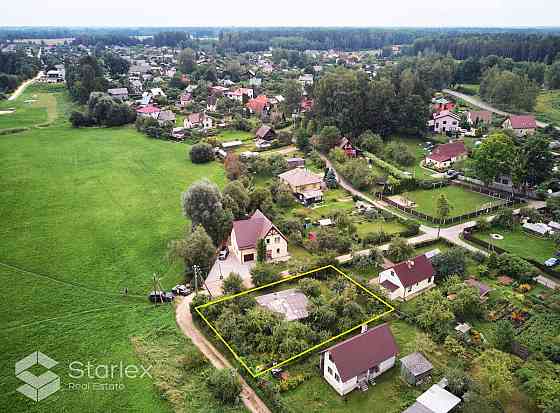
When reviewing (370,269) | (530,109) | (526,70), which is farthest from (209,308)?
(526,70)

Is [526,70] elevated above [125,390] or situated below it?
above

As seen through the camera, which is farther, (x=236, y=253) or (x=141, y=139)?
(x=141, y=139)

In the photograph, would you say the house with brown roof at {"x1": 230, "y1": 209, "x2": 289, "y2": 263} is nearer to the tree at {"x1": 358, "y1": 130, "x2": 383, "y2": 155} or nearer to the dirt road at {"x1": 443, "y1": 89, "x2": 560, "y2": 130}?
the tree at {"x1": 358, "y1": 130, "x2": 383, "y2": 155}

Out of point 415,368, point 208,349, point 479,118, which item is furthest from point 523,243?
point 479,118

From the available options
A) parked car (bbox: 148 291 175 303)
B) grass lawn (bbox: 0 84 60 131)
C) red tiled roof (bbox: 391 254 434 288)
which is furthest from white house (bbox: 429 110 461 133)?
grass lawn (bbox: 0 84 60 131)

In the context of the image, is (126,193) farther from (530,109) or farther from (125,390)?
(530,109)

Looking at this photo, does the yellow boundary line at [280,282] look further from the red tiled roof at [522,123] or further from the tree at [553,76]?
the tree at [553,76]
